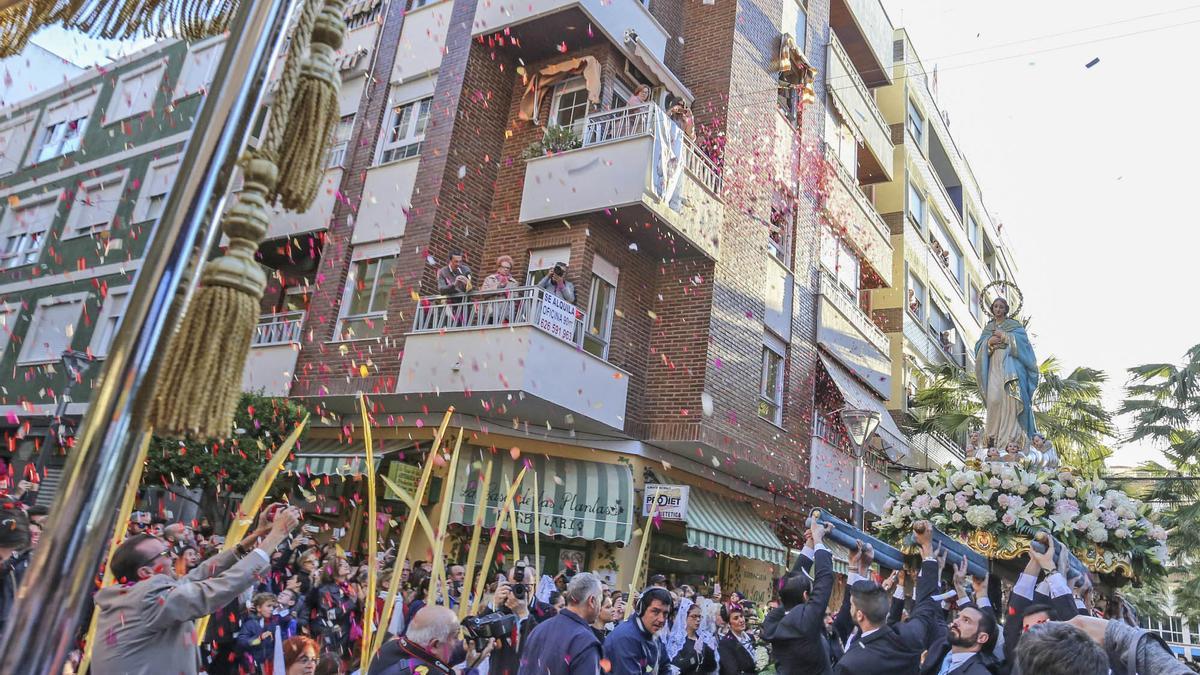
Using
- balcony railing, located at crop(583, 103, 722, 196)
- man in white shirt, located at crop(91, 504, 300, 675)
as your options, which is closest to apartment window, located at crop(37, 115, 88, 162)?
balcony railing, located at crop(583, 103, 722, 196)

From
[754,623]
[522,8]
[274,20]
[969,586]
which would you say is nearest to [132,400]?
[274,20]

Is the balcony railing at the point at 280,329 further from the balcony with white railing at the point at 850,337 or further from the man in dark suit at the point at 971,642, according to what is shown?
the man in dark suit at the point at 971,642

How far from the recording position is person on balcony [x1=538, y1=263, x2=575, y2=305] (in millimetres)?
14078

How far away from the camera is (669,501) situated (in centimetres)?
1454

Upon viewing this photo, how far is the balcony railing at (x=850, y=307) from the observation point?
2059 cm

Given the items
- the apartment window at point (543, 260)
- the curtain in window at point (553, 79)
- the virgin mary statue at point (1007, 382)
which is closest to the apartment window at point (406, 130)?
the curtain in window at point (553, 79)

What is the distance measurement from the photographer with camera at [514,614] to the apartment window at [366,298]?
914cm

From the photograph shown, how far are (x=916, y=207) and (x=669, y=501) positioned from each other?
729 inches

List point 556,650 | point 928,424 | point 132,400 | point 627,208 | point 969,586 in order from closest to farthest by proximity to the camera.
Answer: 1. point 132,400
2. point 556,650
3. point 969,586
4. point 627,208
5. point 928,424

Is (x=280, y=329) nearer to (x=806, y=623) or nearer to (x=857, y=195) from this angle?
(x=806, y=623)

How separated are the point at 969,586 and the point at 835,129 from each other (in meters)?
17.4

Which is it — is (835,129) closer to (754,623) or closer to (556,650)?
(754,623)

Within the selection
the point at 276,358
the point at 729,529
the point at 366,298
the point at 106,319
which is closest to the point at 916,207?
the point at 729,529

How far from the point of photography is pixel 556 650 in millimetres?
4664
